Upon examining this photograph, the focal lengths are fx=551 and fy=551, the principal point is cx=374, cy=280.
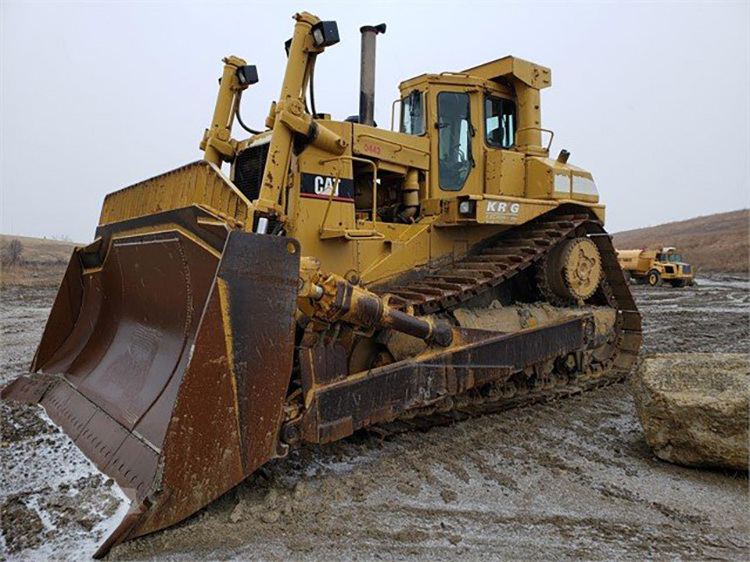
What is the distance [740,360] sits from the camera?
14.5 feet

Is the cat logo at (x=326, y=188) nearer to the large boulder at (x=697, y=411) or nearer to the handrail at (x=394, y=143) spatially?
the handrail at (x=394, y=143)

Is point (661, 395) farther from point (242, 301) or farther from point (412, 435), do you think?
point (242, 301)

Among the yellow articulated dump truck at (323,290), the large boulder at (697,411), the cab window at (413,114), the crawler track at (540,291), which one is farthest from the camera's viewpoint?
the cab window at (413,114)

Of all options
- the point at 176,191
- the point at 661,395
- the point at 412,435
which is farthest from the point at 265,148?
the point at 661,395

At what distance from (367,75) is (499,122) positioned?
1.59 metres

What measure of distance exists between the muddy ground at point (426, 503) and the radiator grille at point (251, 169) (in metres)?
2.45

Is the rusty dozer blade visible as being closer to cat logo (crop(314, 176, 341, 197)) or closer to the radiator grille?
the radiator grille

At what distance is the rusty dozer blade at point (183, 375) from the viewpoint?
2859 mm

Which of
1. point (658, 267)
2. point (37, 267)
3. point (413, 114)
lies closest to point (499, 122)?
point (413, 114)

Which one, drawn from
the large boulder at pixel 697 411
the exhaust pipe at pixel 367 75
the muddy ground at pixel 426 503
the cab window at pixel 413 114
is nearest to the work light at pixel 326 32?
the exhaust pipe at pixel 367 75

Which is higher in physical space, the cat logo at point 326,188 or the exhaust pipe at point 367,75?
the exhaust pipe at point 367,75

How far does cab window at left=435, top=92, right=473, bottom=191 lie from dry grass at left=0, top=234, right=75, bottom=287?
1591 centimetres

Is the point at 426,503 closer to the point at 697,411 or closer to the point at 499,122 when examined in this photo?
the point at 697,411

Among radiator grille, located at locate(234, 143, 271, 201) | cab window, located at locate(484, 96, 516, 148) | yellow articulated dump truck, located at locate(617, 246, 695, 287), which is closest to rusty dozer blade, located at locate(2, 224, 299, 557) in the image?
radiator grille, located at locate(234, 143, 271, 201)
